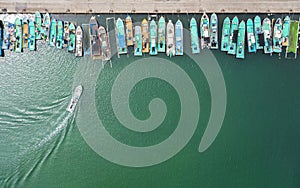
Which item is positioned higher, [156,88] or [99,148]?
[156,88]

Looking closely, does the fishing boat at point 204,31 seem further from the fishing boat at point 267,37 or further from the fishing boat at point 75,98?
the fishing boat at point 75,98

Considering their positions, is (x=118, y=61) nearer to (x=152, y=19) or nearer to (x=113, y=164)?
(x=152, y=19)

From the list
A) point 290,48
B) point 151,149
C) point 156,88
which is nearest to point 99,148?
point 151,149

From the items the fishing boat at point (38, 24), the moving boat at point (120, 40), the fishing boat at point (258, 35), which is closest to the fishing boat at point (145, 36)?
the moving boat at point (120, 40)

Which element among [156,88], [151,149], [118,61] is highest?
[118,61]

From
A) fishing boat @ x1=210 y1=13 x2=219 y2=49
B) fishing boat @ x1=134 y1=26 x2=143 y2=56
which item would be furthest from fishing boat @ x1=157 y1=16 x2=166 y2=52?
fishing boat @ x1=210 y1=13 x2=219 y2=49
